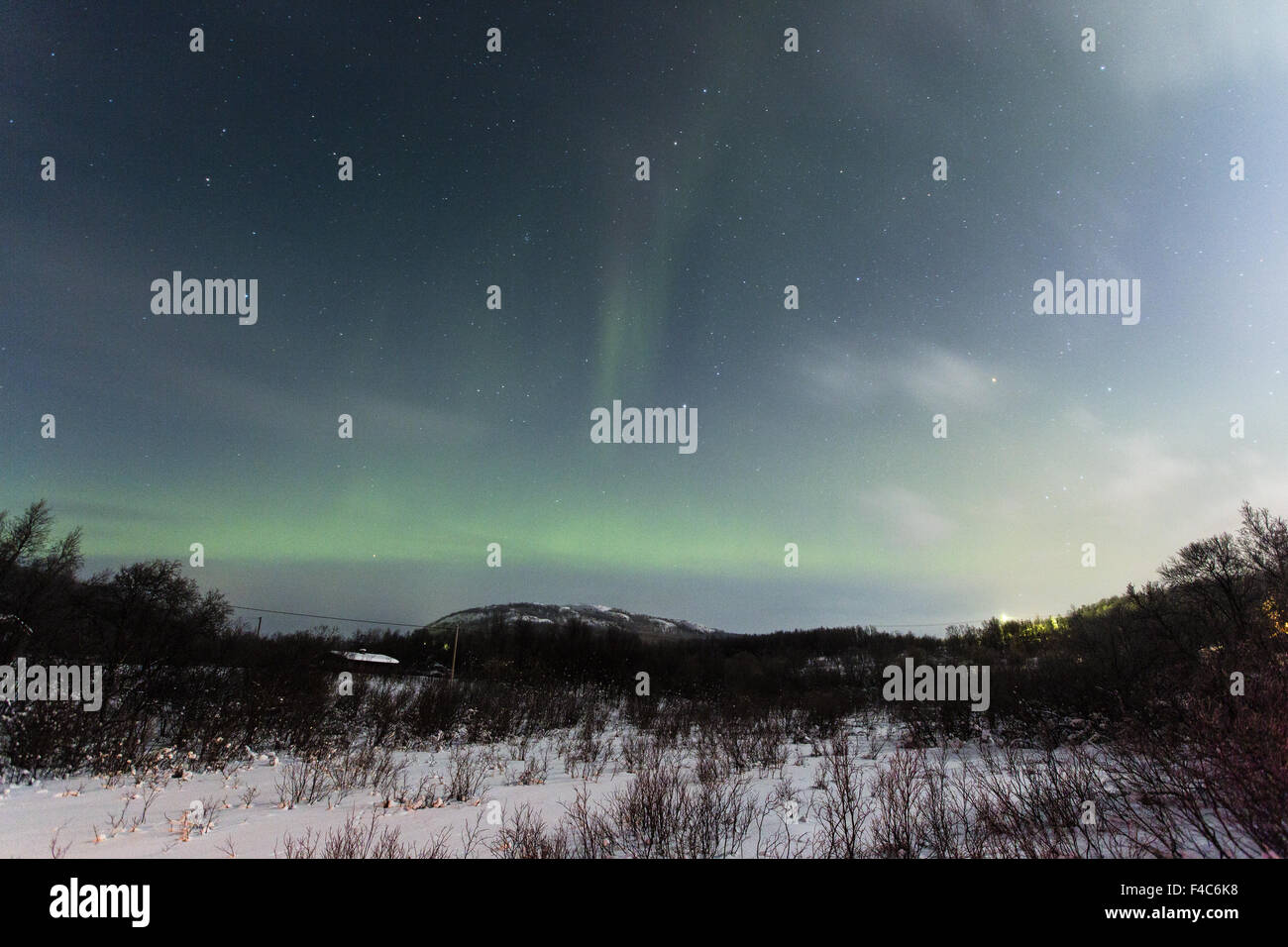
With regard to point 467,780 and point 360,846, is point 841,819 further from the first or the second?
point 467,780

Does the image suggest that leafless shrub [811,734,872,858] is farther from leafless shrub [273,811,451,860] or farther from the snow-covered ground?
leafless shrub [273,811,451,860]

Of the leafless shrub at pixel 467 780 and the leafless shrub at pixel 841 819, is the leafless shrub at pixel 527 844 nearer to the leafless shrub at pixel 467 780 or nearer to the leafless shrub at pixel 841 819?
the leafless shrub at pixel 841 819

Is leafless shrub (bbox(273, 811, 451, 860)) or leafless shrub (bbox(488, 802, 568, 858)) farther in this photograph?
leafless shrub (bbox(488, 802, 568, 858))

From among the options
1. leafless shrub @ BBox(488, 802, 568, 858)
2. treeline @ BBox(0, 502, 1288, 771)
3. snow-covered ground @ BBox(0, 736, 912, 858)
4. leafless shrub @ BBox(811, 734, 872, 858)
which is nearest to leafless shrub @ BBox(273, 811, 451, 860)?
snow-covered ground @ BBox(0, 736, 912, 858)

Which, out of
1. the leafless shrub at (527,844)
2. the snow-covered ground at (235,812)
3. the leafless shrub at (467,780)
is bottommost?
the leafless shrub at (467,780)

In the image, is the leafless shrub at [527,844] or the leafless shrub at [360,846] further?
the leafless shrub at [527,844]

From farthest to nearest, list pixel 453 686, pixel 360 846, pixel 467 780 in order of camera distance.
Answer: pixel 453 686
pixel 467 780
pixel 360 846

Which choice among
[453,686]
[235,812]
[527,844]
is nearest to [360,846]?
[527,844]

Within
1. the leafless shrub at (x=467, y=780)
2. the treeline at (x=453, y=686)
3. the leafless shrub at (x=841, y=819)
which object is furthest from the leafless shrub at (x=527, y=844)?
the treeline at (x=453, y=686)

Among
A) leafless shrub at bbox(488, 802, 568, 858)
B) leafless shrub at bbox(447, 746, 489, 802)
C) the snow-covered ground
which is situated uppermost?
leafless shrub at bbox(488, 802, 568, 858)

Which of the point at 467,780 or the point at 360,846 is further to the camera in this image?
the point at 467,780
